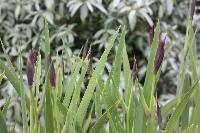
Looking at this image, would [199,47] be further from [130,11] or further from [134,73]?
[134,73]

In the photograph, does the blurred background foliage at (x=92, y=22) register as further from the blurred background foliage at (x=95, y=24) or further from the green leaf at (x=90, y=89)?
the green leaf at (x=90, y=89)

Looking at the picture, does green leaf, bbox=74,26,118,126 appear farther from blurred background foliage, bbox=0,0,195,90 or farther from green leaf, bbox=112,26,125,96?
blurred background foliage, bbox=0,0,195,90

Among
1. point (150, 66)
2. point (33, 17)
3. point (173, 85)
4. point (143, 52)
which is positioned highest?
point (150, 66)

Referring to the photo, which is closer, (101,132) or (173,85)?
(101,132)

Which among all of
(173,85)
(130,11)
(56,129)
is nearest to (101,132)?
(56,129)

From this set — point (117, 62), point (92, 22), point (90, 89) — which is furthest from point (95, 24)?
point (90, 89)

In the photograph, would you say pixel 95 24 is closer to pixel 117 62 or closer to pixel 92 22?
pixel 92 22

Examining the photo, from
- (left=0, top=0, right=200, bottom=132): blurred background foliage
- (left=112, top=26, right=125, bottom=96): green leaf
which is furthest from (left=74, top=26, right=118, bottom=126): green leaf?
(left=0, top=0, right=200, bottom=132): blurred background foliage

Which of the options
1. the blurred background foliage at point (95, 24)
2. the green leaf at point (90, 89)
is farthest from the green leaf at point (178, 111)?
the blurred background foliage at point (95, 24)
